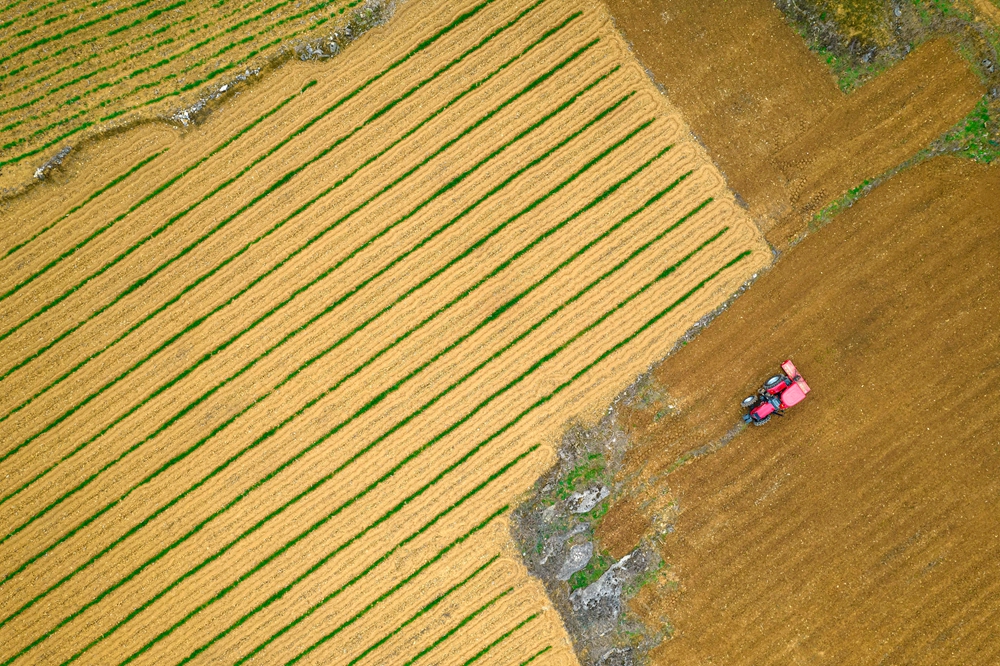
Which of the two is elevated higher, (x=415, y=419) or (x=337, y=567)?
(x=415, y=419)

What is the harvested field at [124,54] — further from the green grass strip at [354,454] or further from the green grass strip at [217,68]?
the green grass strip at [354,454]

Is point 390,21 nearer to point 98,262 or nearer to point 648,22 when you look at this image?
point 648,22

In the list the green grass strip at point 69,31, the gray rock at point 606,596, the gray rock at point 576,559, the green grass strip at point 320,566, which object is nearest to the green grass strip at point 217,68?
the green grass strip at point 69,31

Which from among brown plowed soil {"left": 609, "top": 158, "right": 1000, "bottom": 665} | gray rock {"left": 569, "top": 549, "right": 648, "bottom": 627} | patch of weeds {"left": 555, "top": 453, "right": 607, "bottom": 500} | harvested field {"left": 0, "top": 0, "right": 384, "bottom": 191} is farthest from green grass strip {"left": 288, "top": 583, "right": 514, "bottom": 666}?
harvested field {"left": 0, "top": 0, "right": 384, "bottom": 191}

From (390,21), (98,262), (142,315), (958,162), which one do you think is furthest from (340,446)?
(958,162)

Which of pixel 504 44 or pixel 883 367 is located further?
pixel 504 44
